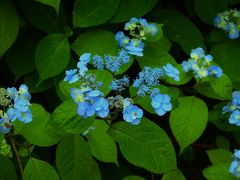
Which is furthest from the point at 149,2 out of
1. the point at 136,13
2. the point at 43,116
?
the point at 43,116

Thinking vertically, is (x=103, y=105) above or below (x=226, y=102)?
above

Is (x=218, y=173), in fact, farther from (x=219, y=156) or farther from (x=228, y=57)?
(x=228, y=57)

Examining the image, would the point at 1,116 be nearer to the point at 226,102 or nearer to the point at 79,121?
the point at 79,121

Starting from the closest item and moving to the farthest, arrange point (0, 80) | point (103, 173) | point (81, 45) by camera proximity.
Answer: point (81, 45) < point (103, 173) < point (0, 80)

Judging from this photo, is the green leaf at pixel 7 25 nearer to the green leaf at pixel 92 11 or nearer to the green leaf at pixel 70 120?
the green leaf at pixel 92 11

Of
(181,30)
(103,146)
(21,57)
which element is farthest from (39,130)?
(181,30)

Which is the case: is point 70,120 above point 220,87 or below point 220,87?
above

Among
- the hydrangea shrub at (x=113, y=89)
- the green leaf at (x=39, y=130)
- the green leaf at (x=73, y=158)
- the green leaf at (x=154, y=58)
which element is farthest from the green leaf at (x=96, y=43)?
the green leaf at (x=73, y=158)
